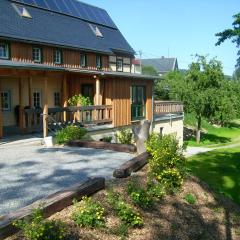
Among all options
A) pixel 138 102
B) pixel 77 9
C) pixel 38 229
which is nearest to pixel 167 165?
pixel 38 229

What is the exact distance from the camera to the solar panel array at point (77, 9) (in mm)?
28844

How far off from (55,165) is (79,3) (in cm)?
2411

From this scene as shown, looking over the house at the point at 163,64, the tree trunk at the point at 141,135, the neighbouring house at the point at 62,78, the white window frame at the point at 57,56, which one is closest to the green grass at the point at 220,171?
the tree trunk at the point at 141,135

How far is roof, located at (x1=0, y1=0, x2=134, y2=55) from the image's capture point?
24.1 m

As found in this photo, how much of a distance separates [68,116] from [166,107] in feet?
33.7

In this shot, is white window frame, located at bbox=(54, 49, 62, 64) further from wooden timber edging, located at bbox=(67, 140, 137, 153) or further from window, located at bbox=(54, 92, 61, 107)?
wooden timber edging, located at bbox=(67, 140, 137, 153)

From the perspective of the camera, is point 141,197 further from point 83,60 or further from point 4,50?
point 83,60

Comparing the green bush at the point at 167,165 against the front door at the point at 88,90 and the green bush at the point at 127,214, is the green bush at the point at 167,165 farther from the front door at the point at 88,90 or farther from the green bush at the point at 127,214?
the front door at the point at 88,90

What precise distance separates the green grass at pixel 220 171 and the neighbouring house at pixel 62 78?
17.3 feet

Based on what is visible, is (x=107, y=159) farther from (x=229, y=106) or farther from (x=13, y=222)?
(x=229, y=106)

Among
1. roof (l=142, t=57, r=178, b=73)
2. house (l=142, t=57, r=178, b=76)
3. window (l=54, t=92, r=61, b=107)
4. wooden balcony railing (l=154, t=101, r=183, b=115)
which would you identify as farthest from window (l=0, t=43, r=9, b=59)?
roof (l=142, t=57, r=178, b=73)

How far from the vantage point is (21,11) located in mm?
26391

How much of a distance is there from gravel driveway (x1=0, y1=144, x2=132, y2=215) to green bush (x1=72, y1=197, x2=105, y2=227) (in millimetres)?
1481

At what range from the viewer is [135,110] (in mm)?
27047
